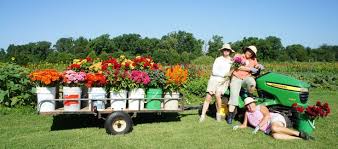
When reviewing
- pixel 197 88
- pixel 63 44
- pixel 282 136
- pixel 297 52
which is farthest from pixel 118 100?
pixel 63 44

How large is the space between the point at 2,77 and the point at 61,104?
9.01 ft

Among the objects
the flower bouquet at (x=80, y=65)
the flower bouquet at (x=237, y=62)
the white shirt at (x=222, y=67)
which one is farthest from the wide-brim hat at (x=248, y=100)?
the flower bouquet at (x=80, y=65)

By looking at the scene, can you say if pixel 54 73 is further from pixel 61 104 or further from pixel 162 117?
pixel 162 117

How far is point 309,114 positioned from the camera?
23.5ft

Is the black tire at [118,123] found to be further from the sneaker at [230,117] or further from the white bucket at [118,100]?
the sneaker at [230,117]

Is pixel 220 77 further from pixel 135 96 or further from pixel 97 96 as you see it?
pixel 97 96

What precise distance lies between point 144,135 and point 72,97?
1543 millimetres

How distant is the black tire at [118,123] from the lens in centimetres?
714

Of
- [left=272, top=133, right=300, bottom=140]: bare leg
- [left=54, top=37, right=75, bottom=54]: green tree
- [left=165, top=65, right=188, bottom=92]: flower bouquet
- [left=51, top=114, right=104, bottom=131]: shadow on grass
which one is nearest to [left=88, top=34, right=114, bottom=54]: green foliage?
[left=54, top=37, right=75, bottom=54]: green tree

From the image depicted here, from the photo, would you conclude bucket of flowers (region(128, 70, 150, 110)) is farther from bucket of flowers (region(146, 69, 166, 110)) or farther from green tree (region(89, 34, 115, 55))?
green tree (region(89, 34, 115, 55))

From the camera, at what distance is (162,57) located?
7138 centimetres

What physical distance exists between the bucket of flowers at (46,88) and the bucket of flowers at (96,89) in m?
0.60

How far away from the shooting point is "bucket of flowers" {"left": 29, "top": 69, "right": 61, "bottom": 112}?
7002mm

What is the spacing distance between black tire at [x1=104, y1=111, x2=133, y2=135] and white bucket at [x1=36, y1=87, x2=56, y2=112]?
1.07m
